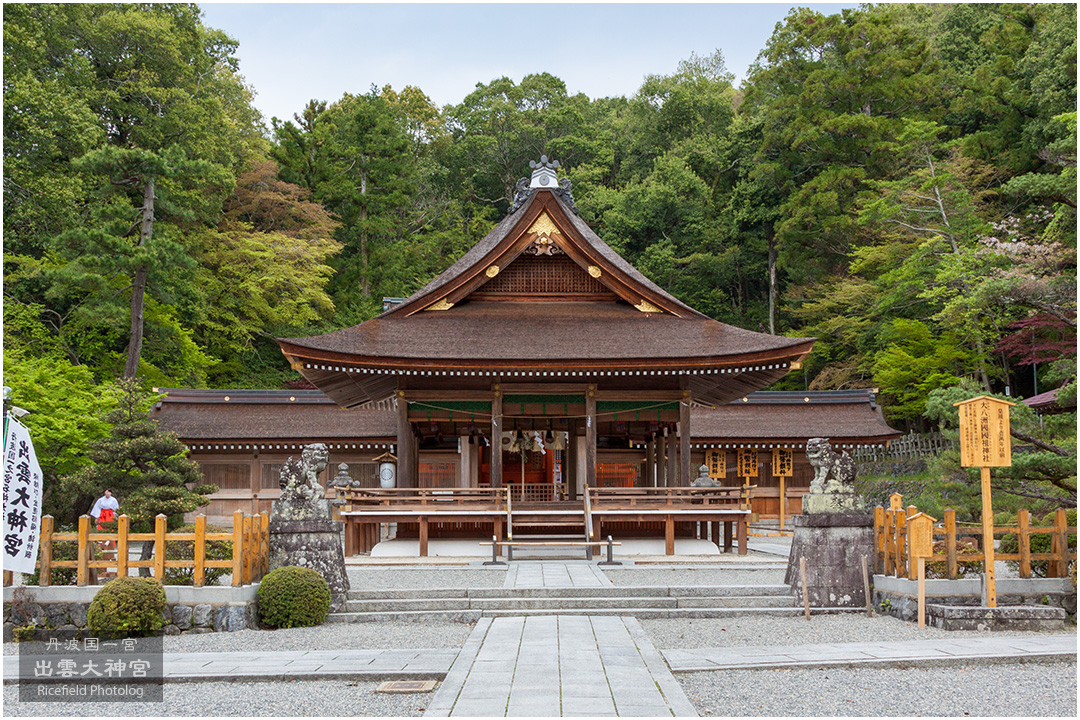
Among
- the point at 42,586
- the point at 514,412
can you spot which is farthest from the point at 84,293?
the point at 42,586

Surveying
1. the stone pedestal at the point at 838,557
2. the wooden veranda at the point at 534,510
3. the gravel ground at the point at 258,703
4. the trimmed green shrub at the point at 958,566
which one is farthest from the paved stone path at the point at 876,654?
the wooden veranda at the point at 534,510

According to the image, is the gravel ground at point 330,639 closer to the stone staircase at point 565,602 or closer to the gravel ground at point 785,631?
the stone staircase at point 565,602

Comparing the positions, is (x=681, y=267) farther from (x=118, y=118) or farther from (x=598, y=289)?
(x=118, y=118)

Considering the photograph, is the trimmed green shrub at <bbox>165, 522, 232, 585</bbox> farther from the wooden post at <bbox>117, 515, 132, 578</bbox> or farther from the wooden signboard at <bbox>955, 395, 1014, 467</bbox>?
the wooden signboard at <bbox>955, 395, 1014, 467</bbox>

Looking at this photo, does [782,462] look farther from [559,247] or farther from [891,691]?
[891,691]

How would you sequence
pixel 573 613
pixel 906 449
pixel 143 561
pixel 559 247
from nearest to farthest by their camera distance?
pixel 143 561 < pixel 573 613 < pixel 559 247 < pixel 906 449

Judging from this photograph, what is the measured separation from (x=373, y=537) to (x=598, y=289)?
27.7ft

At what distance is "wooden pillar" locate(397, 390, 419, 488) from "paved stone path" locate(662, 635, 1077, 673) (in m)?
10.3

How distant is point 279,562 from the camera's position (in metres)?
10.7

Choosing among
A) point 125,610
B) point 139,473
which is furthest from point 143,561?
point 139,473

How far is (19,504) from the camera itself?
9219 millimetres

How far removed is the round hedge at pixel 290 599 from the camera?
32.7 feet

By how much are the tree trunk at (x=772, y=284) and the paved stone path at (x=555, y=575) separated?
89.1 feet

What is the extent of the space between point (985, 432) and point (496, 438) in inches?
409
